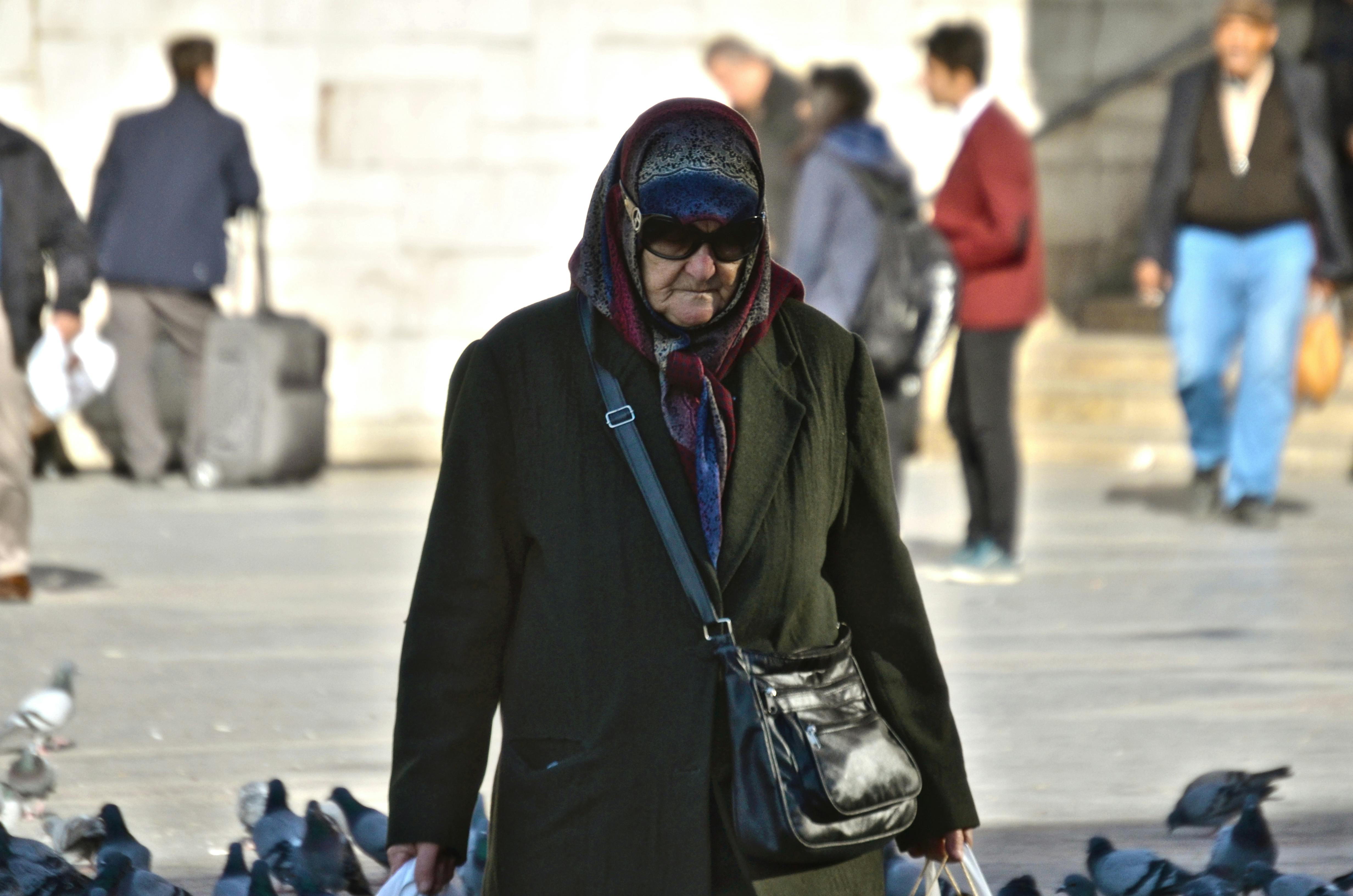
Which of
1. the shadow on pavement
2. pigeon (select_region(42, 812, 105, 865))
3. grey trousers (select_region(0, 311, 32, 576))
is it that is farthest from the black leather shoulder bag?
the shadow on pavement

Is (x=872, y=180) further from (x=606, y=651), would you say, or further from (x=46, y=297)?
(x=606, y=651)

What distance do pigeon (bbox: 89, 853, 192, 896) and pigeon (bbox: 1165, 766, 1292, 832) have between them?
216 centimetres

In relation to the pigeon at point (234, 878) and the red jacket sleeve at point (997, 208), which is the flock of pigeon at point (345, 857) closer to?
the pigeon at point (234, 878)

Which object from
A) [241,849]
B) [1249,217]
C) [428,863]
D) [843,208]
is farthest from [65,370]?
[428,863]

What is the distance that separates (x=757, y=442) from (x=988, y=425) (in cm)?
555

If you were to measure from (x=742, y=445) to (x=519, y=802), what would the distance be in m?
0.56

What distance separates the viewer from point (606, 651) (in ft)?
9.75

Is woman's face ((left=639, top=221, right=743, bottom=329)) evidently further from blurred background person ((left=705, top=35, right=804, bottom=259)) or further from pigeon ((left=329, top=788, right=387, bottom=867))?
blurred background person ((left=705, top=35, right=804, bottom=259))

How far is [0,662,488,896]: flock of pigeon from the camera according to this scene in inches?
157

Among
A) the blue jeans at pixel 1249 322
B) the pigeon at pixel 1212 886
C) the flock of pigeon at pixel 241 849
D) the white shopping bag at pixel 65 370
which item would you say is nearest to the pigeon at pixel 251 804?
A: the flock of pigeon at pixel 241 849

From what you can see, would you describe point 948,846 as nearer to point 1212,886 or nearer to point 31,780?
point 1212,886

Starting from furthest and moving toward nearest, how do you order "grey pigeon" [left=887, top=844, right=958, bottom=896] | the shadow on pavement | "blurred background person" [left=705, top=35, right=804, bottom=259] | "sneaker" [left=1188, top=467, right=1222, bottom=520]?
1. "blurred background person" [left=705, top=35, right=804, bottom=259]
2. the shadow on pavement
3. "sneaker" [left=1188, top=467, right=1222, bottom=520]
4. "grey pigeon" [left=887, top=844, right=958, bottom=896]

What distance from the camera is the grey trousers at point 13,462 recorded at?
760cm

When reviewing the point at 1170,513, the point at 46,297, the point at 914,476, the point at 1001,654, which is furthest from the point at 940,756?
the point at 914,476
